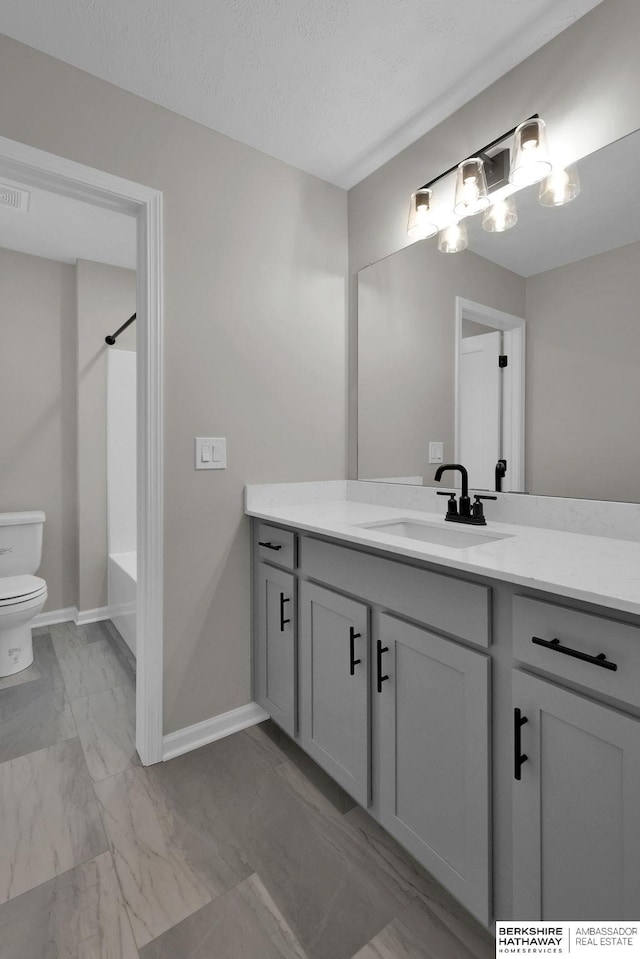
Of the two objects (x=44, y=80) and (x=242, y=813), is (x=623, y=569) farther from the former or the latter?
(x=44, y=80)

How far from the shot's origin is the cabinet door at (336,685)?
1348mm

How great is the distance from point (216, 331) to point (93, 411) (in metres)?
1.64

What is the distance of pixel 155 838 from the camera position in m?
1.35

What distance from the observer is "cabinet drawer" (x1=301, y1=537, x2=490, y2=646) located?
3.38ft

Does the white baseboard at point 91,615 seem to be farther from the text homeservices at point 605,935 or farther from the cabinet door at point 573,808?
the text homeservices at point 605,935

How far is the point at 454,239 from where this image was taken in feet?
5.66

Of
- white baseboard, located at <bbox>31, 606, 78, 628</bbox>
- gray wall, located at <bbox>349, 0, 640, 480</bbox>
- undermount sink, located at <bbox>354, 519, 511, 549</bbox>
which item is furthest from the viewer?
white baseboard, located at <bbox>31, 606, 78, 628</bbox>

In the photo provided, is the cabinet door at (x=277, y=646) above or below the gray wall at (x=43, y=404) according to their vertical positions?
below

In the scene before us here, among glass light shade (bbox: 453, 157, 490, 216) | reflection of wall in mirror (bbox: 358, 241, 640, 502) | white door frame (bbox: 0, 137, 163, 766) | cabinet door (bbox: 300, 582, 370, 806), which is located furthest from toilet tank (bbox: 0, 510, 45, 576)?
glass light shade (bbox: 453, 157, 490, 216)

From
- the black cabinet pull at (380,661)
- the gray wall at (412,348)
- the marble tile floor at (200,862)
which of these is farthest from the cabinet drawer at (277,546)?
the marble tile floor at (200,862)

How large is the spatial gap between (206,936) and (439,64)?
2.55 meters

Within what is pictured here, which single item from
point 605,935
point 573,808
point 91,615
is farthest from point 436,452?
point 91,615

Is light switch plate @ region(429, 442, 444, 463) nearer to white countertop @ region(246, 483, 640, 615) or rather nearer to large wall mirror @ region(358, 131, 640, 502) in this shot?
large wall mirror @ region(358, 131, 640, 502)

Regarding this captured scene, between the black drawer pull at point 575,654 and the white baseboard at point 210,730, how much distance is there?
1.39m
